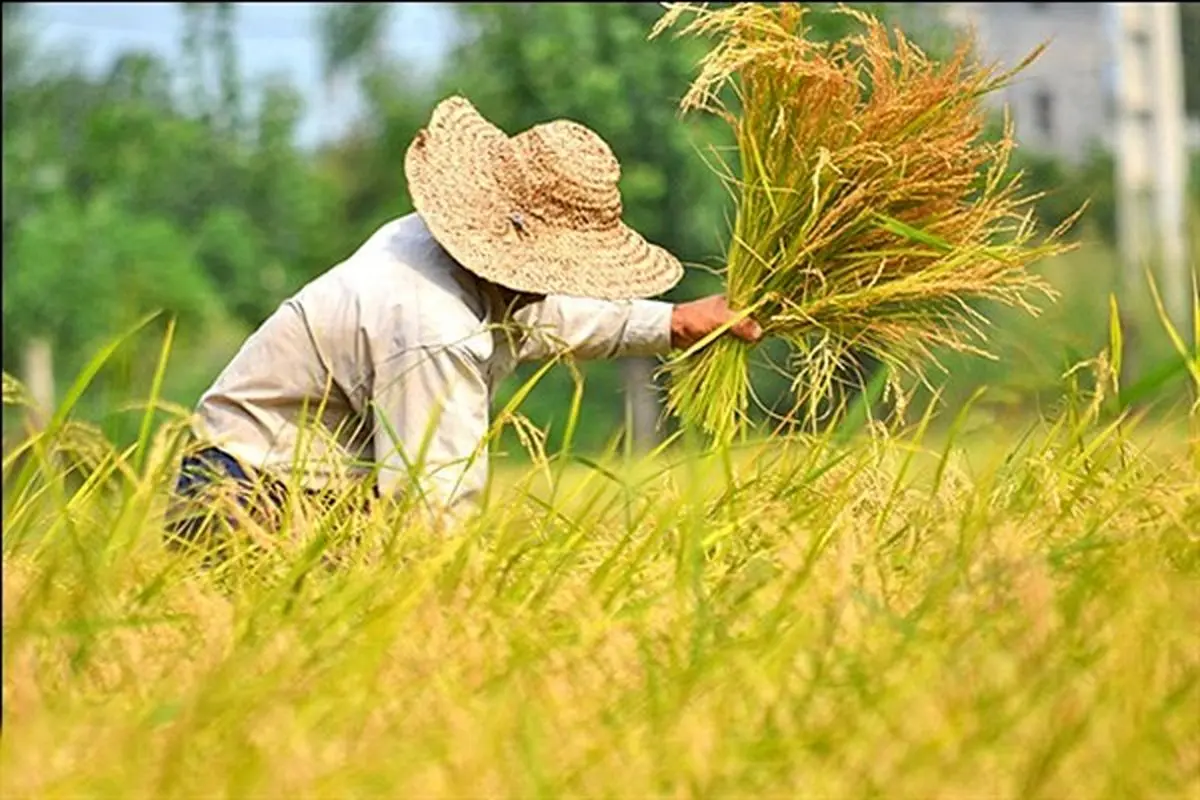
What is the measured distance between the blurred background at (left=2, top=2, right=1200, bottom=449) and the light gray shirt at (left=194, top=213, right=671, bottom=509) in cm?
1041

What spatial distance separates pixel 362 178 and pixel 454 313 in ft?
62.6

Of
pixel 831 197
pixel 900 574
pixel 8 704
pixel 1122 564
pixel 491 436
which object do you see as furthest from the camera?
pixel 831 197

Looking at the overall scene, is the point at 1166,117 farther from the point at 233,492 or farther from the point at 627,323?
the point at 233,492

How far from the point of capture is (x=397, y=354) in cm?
413

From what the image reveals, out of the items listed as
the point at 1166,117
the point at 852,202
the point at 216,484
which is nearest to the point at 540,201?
the point at 852,202

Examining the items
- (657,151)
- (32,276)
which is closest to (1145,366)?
(657,151)

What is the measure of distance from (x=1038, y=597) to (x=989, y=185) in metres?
1.59

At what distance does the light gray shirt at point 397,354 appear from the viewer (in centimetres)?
409

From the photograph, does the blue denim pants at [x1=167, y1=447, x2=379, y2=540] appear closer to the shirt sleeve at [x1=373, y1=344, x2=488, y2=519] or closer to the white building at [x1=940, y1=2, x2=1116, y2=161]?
the shirt sleeve at [x1=373, y1=344, x2=488, y2=519]

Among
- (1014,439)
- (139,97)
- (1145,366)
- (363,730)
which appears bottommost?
(1145,366)

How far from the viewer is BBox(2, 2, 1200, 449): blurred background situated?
17391 millimetres

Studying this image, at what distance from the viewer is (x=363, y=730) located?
2705mm

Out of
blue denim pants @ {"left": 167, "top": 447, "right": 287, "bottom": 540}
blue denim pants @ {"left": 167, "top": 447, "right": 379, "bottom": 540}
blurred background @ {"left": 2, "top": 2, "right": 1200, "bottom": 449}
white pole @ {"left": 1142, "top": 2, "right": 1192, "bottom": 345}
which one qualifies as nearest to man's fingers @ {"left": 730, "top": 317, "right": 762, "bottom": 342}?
blue denim pants @ {"left": 167, "top": 447, "right": 379, "bottom": 540}

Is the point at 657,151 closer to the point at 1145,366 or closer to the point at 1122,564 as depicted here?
the point at 1145,366
